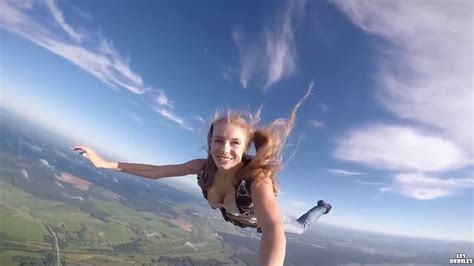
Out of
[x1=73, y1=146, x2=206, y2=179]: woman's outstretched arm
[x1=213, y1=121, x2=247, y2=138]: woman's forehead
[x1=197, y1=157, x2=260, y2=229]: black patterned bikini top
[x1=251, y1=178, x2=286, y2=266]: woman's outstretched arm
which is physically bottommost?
[x1=251, y1=178, x2=286, y2=266]: woman's outstretched arm

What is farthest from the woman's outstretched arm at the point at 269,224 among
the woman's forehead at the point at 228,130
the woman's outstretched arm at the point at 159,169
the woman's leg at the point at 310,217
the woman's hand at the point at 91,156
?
the woman's leg at the point at 310,217

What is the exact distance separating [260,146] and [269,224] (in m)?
0.95

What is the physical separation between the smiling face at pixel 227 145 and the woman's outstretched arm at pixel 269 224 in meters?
0.27

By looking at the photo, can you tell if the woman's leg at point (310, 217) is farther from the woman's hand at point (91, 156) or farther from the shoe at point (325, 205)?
the woman's hand at point (91, 156)

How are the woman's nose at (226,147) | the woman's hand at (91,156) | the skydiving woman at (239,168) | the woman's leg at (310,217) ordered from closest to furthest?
the skydiving woman at (239,168), the woman's nose at (226,147), the woman's hand at (91,156), the woman's leg at (310,217)

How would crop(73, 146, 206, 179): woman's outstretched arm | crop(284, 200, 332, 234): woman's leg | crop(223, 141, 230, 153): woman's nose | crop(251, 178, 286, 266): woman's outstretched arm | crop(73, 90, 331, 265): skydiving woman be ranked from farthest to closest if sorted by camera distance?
1. crop(284, 200, 332, 234): woman's leg
2. crop(73, 146, 206, 179): woman's outstretched arm
3. crop(223, 141, 230, 153): woman's nose
4. crop(73, 90, 331, 265): skydiving woman
5. crop(251, 178, 286, 266): woman's outstretched arm

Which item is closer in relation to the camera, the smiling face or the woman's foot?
the smiling face

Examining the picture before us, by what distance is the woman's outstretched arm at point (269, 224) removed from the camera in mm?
1869

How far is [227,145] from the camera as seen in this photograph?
8.57ft

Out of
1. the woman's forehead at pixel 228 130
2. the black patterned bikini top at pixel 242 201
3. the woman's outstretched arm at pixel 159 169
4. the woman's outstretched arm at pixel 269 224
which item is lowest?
the woman's outstretched arm at pixel 269 224

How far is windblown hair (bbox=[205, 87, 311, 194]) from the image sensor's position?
8.64 ft

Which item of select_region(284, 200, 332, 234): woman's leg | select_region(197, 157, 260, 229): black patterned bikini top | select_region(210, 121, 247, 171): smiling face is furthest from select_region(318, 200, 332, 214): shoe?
select_region(210, 121, 247, 171): smiling face

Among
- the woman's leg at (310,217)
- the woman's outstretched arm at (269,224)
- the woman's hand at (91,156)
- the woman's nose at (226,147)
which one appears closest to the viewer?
the woman's outstretched arm at (269,224)

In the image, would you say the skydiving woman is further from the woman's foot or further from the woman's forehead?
the woman's foot
